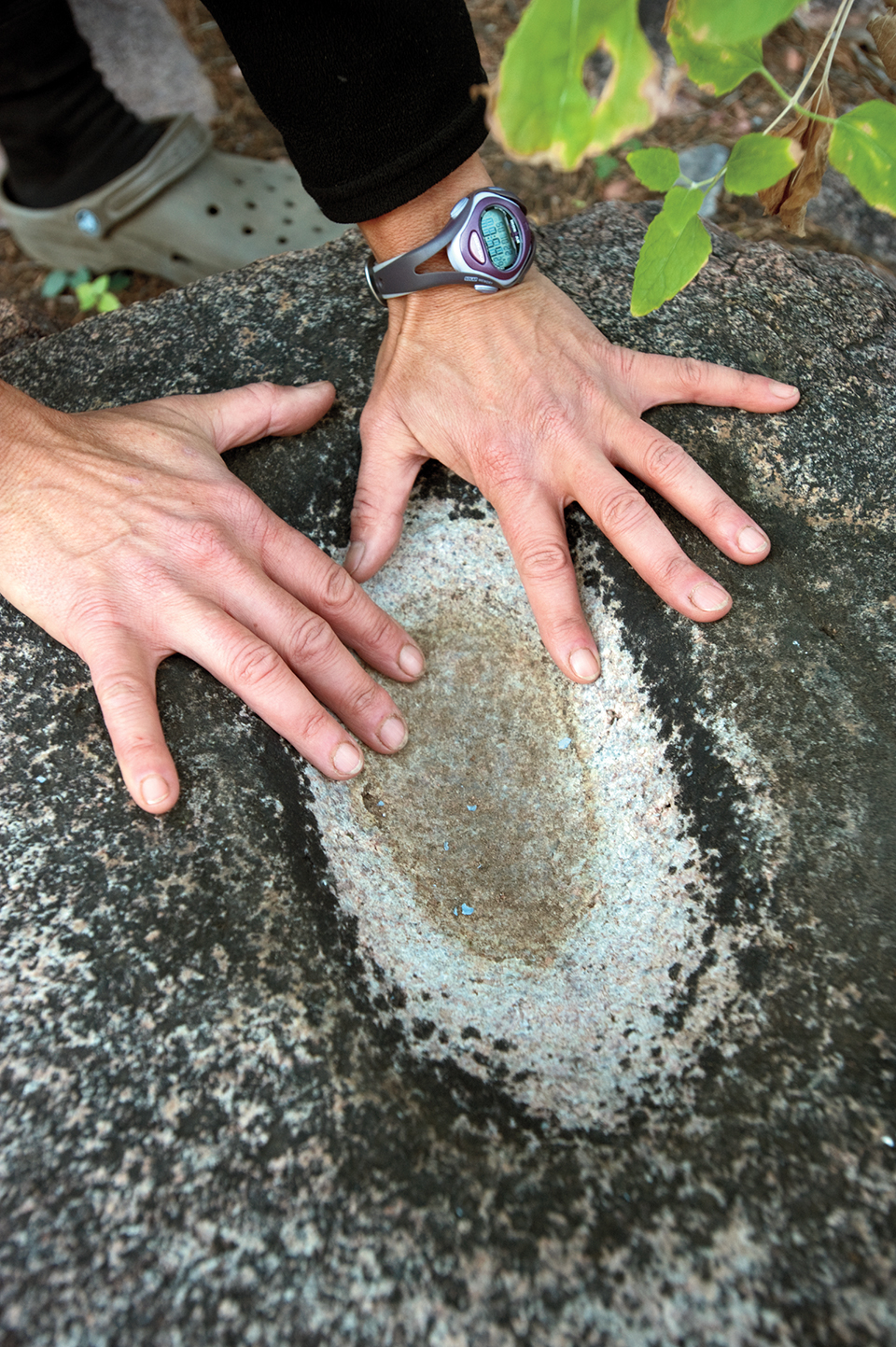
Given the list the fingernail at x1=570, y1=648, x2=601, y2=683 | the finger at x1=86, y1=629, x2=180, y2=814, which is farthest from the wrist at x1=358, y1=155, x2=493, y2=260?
the finger at x1=86, y1=629, x2=180, y2=814

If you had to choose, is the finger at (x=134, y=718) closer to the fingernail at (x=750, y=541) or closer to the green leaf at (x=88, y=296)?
the fingernail at (x=750, y=541)

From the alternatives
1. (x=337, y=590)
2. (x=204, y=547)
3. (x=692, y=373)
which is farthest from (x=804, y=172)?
(x=204, y=547)

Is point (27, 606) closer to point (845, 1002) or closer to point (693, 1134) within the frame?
point (693, 1134)

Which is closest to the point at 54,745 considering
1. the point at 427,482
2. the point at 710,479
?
the point at 427,482

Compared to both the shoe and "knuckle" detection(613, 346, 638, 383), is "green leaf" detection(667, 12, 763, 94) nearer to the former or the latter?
"knuckle" detection(613, 346, 638, 383)

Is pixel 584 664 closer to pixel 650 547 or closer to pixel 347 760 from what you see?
pixel 650 547

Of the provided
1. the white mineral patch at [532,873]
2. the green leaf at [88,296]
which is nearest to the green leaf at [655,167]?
the white mineral patch at [532,873]
